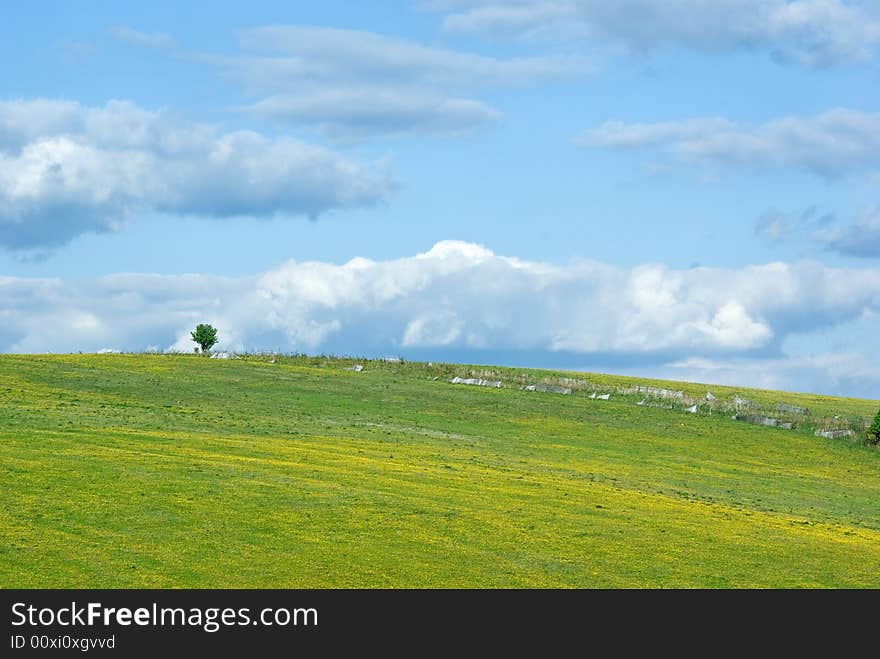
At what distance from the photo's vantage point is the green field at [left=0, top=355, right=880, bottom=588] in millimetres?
31016

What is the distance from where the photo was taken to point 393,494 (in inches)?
1591

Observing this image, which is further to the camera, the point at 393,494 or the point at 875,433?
the point at 875,433

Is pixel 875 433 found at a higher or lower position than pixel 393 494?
higher

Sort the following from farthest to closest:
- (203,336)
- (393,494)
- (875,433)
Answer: (203,336), (875,433), (393,494)

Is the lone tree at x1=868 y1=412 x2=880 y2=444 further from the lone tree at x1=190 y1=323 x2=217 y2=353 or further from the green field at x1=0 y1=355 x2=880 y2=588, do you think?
the lone tree at x1=190 y1=323 x2=217 y2=353

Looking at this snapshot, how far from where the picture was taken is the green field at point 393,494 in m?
31.0

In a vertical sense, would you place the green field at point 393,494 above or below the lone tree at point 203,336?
below

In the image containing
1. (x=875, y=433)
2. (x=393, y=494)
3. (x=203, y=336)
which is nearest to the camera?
(x=393, y=494)

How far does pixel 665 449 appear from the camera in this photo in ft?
224

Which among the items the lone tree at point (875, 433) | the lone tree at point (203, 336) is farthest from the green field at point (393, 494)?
the lone tree at point (203, 336)

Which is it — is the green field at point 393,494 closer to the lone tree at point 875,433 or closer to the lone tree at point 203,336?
the lone tree at point 875,433
